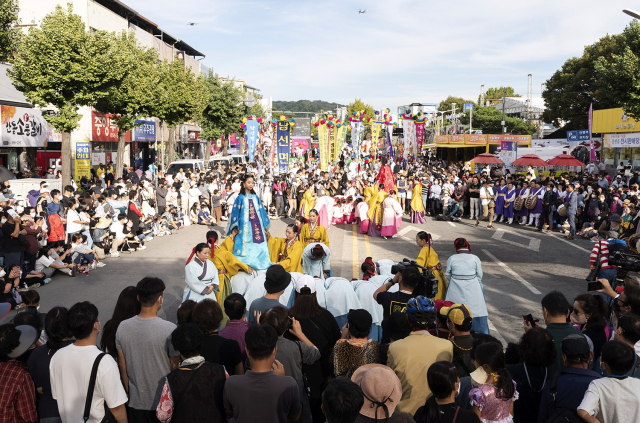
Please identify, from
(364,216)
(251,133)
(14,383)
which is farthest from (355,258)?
(251,133)

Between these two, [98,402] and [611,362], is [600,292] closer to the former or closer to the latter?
[611,362]

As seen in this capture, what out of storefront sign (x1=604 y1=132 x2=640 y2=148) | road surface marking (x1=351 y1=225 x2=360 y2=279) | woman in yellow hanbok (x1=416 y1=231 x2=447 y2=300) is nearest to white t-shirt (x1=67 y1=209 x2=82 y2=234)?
road surface marking (x1=351 y1=225 x2=360 y2=279)

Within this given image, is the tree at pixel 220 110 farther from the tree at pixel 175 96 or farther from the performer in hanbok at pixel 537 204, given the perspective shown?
the performer in hanbok at pixel 537 204

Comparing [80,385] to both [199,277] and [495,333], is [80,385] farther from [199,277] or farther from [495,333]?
[495,333]

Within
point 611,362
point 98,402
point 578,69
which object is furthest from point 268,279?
point 578,69

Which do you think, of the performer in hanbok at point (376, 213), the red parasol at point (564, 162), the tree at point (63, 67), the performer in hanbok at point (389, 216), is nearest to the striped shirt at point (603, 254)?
the performer in hanbok at point (389, 216)

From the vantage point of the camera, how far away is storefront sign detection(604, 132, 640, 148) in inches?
1068

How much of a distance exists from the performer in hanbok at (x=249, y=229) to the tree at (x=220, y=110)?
115ft

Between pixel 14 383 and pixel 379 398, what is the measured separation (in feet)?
8.08

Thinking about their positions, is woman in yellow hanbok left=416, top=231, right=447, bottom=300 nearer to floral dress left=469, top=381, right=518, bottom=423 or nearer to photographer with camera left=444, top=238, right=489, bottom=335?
photographer with camera left=444, top=238, right=489, bottom=335

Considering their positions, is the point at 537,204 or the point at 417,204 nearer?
the point at 537,204

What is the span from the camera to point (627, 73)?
1772 cm

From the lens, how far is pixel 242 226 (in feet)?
28.2

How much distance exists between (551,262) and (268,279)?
375 inches
